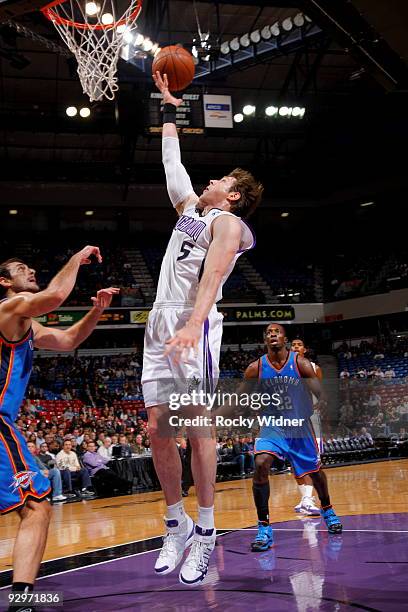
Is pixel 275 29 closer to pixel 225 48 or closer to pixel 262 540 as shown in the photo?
pixel 225 48

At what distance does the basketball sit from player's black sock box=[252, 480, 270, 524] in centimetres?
343

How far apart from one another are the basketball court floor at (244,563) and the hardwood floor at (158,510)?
2 cm

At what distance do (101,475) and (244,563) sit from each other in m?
7.80

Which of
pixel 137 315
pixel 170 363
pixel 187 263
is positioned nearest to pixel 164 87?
pixel 187 263

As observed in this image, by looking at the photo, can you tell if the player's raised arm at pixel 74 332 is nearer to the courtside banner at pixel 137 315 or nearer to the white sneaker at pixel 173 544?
the white sneaker at pixel 173 544

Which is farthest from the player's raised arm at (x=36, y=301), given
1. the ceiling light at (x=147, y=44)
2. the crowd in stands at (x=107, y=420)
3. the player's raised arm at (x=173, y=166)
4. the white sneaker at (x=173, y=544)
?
the ceiling light at (x=147, y=44)

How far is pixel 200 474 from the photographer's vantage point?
401 centimetres

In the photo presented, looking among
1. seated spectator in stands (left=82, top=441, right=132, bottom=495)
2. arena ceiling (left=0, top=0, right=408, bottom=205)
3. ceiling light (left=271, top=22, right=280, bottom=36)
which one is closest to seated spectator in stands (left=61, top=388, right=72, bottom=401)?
arena ceiling (left=0, top=0, right=408, bottom=205)

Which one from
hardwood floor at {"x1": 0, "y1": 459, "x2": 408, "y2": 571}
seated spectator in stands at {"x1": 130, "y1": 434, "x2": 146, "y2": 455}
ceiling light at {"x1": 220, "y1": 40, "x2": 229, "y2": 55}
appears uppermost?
ceiling light at {"x1": 220, "y1": 40, "x2": 229, "y2": 55}

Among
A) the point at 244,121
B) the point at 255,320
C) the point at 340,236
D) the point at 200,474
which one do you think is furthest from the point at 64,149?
the point at 200,474

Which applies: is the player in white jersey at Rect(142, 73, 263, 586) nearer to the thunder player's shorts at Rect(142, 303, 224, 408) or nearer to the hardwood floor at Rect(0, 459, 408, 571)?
the thunder player's shorts at Rect(142, 303, 224, 408)

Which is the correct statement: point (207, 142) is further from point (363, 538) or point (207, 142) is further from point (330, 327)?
point (363, 538)

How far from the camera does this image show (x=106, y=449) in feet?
43.3

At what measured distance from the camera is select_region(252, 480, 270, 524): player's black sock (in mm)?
6125
